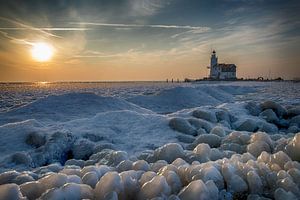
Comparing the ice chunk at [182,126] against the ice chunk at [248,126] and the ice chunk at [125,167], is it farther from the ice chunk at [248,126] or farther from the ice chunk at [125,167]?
the ice chunk at [125,167]

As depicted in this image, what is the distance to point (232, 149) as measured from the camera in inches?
166

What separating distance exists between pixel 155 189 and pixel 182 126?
391 centimetres

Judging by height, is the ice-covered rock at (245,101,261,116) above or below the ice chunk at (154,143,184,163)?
below

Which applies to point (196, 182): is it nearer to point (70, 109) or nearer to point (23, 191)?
point (23, 191)

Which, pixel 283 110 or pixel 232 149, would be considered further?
pixel 283 110

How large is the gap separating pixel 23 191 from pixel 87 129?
→ 140 inches

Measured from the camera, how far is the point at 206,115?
7578 mm

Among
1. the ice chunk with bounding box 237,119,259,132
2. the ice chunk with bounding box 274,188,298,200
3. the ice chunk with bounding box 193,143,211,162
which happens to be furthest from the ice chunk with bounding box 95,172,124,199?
the ice chunk with bounding box 237,119,259,132

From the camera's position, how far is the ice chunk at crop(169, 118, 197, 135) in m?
6.34

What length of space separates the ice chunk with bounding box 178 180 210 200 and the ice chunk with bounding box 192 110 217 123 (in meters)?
4.90

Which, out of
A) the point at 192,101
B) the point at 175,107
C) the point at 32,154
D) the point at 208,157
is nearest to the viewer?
the point at 208,157

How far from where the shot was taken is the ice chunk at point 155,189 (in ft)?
8.57

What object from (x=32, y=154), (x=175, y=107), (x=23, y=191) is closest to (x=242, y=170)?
(x=23, y=191)

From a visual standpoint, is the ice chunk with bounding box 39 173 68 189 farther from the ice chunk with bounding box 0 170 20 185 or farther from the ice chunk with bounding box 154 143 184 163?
the ice chunk with bounding box 154 143 184 163
